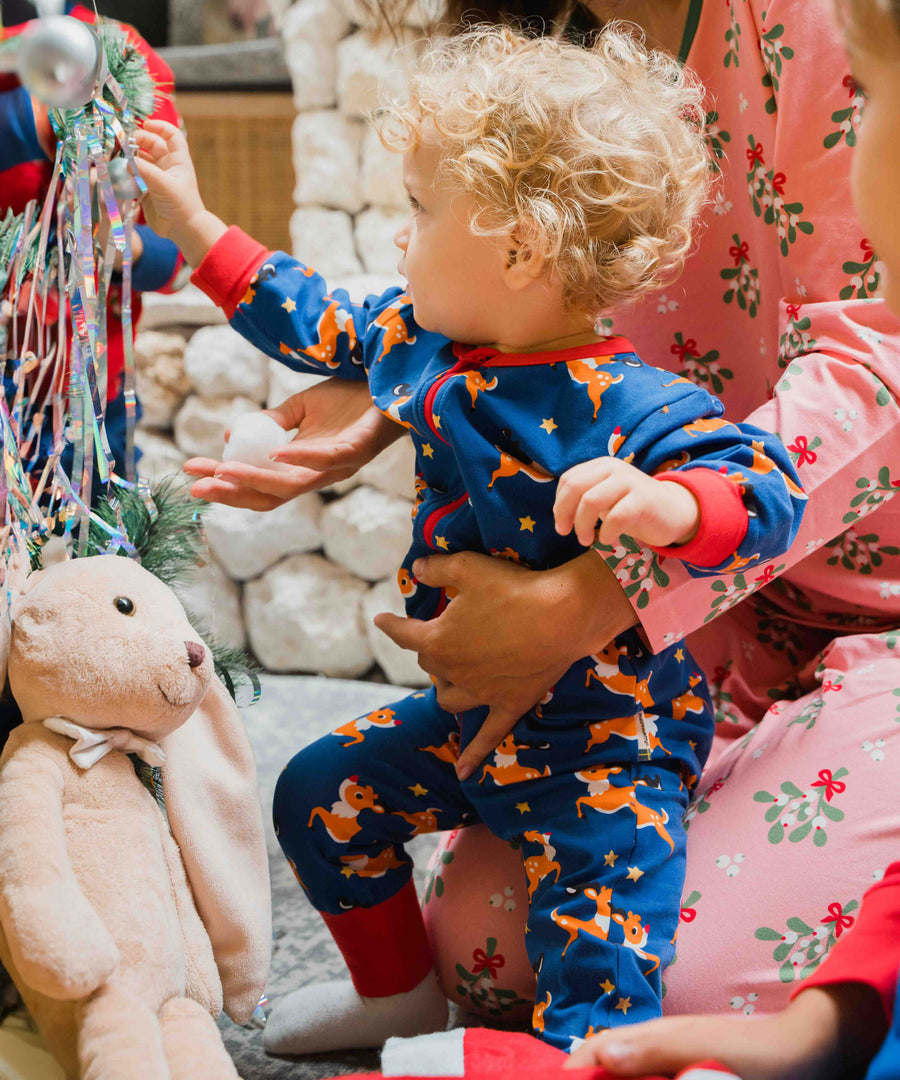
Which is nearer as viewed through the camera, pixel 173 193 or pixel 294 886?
pixel 173 193

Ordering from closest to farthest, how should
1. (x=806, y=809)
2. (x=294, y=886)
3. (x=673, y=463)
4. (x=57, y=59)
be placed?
(x=57, y=59) < (x=673, y=463) < (x=806, y=809) < (x=294, y=886)

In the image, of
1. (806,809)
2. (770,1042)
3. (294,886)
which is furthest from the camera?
(294,886)

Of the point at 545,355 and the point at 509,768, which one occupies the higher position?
the point at 545,355

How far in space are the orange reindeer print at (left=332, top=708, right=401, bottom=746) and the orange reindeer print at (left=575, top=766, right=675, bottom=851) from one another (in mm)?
184

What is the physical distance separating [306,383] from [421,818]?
1219 mm

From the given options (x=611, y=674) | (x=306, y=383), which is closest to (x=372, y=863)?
(x=611, y=674)

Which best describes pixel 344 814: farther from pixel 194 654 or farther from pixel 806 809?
pixel 806 809

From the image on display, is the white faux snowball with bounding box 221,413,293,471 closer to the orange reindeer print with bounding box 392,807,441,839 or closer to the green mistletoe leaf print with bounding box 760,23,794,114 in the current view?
the orange reindeer print with bounding box 392,807,441,839

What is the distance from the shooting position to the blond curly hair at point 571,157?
74 cm

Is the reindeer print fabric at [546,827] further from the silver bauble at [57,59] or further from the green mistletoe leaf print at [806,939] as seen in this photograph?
the silver bauble at [57,59]

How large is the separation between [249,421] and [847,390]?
509 millimetres

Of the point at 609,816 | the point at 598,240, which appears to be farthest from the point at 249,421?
the point at 609,816

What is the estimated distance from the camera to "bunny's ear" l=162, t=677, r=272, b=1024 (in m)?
0.72

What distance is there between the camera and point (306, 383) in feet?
6.44
